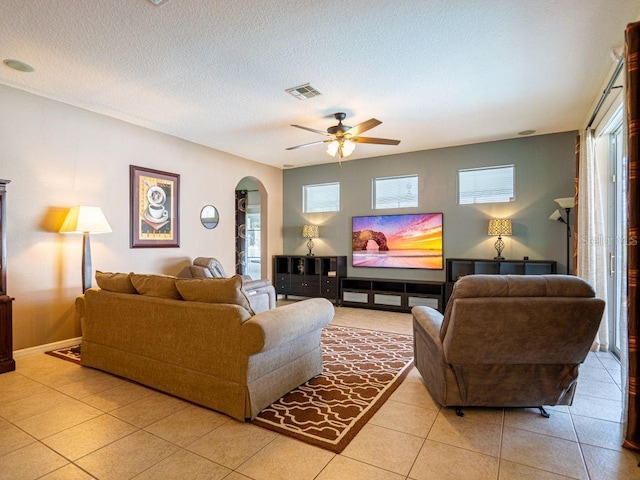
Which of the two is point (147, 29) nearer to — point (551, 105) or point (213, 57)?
point (213, 57)

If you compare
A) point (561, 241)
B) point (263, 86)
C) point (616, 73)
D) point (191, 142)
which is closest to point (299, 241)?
point (191, 142)

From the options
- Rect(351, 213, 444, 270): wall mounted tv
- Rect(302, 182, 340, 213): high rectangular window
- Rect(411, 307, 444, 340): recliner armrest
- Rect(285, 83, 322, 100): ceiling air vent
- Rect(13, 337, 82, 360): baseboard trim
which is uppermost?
Rect(285, 83, 322, 100): ceiling air vent

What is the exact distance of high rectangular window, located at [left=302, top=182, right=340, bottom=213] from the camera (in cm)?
717

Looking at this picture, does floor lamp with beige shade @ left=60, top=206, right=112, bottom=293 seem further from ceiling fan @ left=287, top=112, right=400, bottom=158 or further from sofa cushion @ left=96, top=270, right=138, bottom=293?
ceiling fan @ left=287, top=112, right=400, bottom=158

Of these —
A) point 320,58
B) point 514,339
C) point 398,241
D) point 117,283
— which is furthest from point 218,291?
point 398,241

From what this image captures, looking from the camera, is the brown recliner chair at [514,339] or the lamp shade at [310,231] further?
the lamp shade at [310,231]

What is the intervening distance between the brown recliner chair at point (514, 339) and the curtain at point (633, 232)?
18cm

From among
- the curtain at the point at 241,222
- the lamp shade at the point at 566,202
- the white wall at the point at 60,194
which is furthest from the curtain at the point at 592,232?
the curtain at the point at 241,222

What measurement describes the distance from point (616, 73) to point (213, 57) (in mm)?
3512

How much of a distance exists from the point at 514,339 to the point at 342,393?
4.47 feet

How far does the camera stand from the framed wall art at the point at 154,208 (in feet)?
15.8

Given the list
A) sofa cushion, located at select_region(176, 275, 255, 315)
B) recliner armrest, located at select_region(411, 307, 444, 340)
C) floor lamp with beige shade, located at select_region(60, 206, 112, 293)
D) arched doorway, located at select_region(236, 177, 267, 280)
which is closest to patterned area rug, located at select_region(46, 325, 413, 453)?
recliner armrest, located at select_region(411, 307, 444, 340)

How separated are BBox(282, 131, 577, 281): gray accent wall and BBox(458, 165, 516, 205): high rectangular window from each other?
0.09 meters

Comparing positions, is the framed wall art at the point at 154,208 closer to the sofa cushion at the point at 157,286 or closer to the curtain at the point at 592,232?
the sofa cushion at the point at 157,286
